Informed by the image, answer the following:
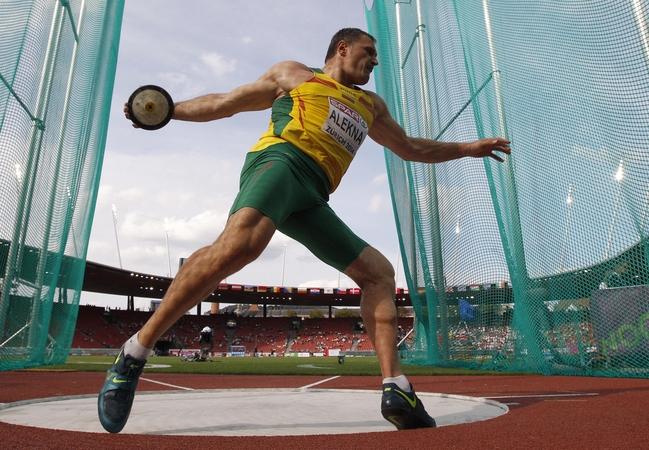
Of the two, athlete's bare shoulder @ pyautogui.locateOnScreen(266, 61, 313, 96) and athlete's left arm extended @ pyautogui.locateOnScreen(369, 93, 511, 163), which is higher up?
athlete's bare shoulder @ pyautogui.locateOnScreen(266, 61, 313, 96)

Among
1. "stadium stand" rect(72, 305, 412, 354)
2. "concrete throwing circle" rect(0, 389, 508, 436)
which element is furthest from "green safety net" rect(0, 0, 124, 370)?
"stadium stand" rect(72, 305, 412, 354)

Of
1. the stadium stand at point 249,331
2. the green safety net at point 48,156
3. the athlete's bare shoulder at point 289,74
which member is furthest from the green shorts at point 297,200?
the stadium stand at point 249,331

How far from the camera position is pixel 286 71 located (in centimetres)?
240

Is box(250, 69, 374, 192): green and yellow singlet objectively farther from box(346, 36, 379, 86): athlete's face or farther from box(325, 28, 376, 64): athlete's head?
box(325, 28, 376, 64): athlete's head

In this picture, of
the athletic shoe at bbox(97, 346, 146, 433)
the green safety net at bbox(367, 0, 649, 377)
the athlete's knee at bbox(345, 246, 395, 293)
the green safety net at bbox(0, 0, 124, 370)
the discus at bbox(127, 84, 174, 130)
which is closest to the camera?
the athletic shoe at bbox(97, 346, 146, 433)

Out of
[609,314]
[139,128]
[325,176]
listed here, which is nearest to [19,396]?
[139,128]

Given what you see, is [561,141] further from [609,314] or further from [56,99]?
[56,99]

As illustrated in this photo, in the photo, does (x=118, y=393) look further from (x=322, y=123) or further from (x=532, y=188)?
(x=532, y=188)

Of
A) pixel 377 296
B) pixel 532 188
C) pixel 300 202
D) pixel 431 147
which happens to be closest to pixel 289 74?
pixel 300 202

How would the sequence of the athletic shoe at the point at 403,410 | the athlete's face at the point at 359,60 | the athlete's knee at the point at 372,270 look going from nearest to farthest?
the athletic shoe at the point at 403,410 → the athlete's knee at the point at 372,270 → the athlete's face at the point at 359,60

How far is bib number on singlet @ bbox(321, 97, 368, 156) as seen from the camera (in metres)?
2.29

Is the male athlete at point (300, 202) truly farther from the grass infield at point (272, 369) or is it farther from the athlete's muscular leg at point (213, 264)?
the grass infield at point (272, 369)

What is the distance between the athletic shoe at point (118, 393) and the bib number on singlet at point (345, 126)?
1.27 meters

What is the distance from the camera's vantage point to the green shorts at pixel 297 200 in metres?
2.02
